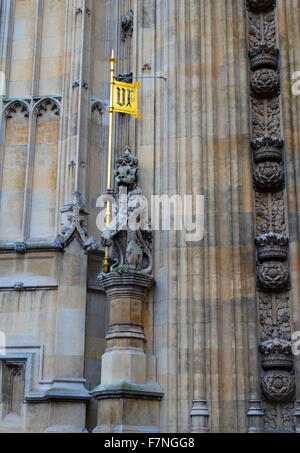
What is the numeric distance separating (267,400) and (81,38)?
19.7 ft

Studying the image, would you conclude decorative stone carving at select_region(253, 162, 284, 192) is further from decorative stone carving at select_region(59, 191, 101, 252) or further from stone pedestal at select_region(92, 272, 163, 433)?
decorative stone carving at select_region(59, 191, 101, 252)

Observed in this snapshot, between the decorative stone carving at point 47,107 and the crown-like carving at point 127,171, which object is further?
the decorative stone carving at point 47,107

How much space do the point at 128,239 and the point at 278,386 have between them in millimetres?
2430

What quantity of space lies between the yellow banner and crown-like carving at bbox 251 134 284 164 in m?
1.61

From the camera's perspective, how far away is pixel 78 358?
32.0 ft

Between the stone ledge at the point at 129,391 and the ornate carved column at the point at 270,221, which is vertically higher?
the ornate carved column at the point at 270,221

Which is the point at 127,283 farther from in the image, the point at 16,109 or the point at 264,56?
the point at 16,109

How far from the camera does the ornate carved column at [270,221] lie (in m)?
8.34

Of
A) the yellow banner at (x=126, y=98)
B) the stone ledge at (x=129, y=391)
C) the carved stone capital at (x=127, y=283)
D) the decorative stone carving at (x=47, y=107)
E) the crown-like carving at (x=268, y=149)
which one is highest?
the decorative stone carving at (x=47, y=107)

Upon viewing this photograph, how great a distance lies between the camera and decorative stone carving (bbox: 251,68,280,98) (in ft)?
31.1

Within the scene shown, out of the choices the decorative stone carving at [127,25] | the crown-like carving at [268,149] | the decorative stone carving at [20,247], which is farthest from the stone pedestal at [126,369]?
the decorative stone carving at [127,25]

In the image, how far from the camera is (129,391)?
8.19 meters

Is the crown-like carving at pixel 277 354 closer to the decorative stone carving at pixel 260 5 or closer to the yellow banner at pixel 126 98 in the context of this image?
the yellow banner at pixel 126 98
